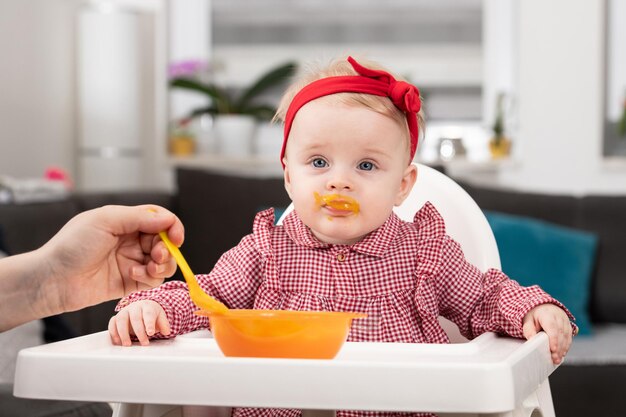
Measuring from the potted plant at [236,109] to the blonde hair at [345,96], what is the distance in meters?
2.90

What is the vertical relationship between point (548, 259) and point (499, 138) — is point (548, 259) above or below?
below

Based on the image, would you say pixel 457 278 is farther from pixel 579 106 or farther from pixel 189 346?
pixel 579 106

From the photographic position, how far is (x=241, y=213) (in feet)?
9.45

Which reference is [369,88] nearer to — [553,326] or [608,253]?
[553,326]

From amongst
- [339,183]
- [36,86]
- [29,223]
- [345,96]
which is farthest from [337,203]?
[36,86]

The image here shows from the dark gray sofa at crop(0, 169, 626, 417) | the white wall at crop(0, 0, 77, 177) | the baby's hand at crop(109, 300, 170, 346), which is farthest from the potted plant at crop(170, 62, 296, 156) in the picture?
the baby's hand at crop(109, 300, 170, 346)

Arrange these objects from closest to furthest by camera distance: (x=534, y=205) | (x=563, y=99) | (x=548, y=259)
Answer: (x=548, y=259), (x=534, y=205), (x=563, y=99)

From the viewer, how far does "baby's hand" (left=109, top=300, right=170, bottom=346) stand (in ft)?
3.27

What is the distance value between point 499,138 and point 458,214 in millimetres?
2843

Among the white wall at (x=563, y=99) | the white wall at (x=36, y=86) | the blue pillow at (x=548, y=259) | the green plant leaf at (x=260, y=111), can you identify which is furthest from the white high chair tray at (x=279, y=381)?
the green plant leaf at (x=260, y=111)

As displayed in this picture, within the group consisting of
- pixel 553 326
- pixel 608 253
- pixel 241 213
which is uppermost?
pixel 553 326

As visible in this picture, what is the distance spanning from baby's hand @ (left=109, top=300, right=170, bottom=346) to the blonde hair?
33 cm

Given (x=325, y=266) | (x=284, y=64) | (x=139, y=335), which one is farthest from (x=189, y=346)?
(x=284, y=64)

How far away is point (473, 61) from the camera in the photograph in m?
4.30
